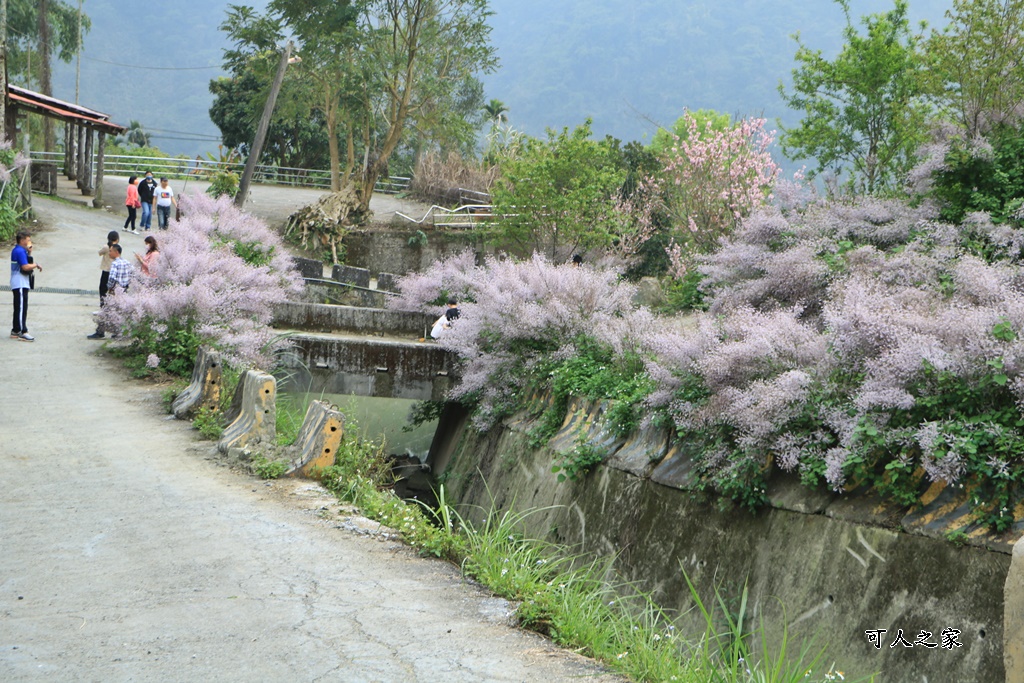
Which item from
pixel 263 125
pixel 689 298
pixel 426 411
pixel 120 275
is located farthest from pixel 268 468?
pixel 263 125

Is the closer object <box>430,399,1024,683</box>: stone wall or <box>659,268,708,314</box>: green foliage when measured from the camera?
<box>430,399,1024,683</box>: stone wall

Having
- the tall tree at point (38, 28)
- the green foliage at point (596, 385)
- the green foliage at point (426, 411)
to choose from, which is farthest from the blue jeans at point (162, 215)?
the tall tree at point (38, 28)

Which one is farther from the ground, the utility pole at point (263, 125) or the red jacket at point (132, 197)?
the utility pole at point (263, 125)

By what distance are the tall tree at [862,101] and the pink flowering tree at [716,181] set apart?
2.00 m

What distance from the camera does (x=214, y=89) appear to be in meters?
56.2

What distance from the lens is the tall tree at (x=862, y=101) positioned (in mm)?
20812

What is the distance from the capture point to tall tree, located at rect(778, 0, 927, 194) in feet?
68.3

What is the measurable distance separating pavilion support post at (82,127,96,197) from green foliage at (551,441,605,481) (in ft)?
102

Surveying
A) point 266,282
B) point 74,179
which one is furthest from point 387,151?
point 266,282

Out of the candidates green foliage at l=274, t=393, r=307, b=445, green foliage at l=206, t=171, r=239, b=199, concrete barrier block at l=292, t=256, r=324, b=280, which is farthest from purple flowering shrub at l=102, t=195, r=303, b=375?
green foliage at l=206, t=171, r=239, b=199

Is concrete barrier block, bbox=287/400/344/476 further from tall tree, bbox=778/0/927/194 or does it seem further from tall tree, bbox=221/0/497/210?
tall tree, bbox=221/0/497/210

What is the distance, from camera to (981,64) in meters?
14.9

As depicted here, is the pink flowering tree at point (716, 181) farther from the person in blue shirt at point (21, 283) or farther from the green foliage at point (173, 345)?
the person in blue shirt at point (21, 283)

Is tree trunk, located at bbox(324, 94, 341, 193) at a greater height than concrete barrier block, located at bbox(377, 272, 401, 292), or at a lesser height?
greater
